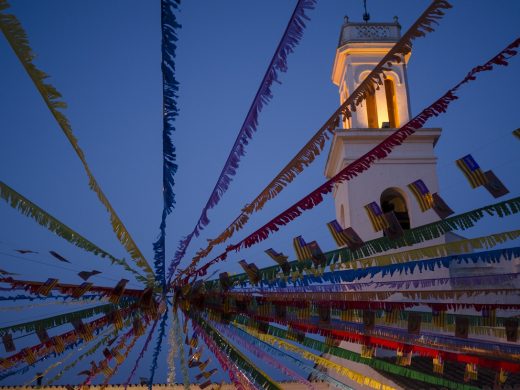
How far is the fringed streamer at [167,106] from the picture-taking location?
9.61 ft

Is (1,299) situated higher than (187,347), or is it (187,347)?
(1,299)

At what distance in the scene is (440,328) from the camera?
14.8ft

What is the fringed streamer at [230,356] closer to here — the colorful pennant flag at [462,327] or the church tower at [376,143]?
the colorful pennant flag at [462,327]

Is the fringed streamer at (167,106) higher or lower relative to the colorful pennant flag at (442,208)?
higher

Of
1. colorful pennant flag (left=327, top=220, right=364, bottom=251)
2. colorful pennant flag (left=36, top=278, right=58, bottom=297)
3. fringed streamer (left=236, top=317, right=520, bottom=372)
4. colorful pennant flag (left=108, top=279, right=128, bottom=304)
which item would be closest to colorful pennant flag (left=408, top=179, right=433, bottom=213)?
colorful pennant flag (left=327, top=220, right=364, bottom=251)

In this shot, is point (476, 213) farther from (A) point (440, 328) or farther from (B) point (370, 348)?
(B) point (370, 348)

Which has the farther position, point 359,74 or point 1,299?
point 359,74

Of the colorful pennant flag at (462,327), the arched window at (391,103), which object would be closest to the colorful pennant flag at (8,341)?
the colorful pennant flag at (462,327)

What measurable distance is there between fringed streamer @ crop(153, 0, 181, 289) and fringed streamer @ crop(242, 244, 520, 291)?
45.2 inches

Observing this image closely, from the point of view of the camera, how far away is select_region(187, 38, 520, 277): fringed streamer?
3.19m

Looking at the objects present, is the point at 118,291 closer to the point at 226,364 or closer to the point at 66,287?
the point at 66,287

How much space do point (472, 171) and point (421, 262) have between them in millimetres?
916

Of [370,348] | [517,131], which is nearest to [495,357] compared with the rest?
[370,348]

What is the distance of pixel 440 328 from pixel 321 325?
109 centimetres
